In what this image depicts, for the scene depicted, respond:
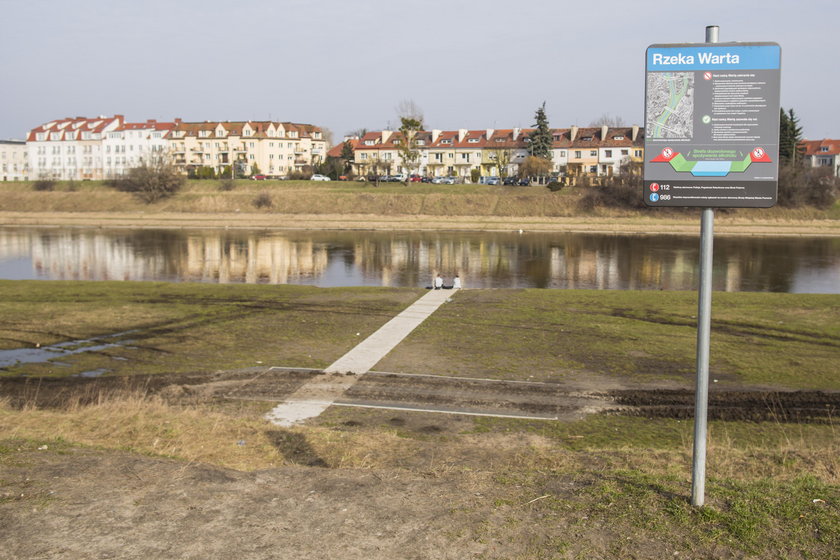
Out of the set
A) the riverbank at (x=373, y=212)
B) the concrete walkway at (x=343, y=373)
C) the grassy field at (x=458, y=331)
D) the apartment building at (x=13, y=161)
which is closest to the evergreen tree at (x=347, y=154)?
the riverbank at (x=373, y=212)

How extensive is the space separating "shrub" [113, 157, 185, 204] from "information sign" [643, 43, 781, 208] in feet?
288

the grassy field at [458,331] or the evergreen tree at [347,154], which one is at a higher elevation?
the evergreen tree at [347,154]

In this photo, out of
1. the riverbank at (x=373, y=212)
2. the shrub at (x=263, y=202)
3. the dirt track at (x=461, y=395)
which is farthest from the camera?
the shrub at (x=263, y=202)

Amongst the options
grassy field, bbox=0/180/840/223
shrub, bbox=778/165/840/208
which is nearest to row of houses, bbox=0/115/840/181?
grassy field, bbox=0/180/840/223

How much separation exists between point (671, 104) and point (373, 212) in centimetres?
7350

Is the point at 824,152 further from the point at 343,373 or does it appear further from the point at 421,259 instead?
the point at 343,373

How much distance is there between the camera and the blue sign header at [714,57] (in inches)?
269

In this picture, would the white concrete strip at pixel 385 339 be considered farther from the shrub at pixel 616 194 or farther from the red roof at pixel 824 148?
the red roof at pixel 824 148

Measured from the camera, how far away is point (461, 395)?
1448 cm

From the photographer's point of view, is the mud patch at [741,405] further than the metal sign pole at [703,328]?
Yes

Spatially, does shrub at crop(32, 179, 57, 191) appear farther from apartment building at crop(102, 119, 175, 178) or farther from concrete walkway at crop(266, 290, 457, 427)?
concrete walkway at crop(266, 290, 457, 427)

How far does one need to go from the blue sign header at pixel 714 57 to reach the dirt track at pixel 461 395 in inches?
298

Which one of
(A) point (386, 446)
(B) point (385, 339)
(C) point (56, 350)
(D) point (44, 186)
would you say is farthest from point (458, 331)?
(D) point (44, 186)

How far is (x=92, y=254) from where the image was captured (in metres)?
49.3
